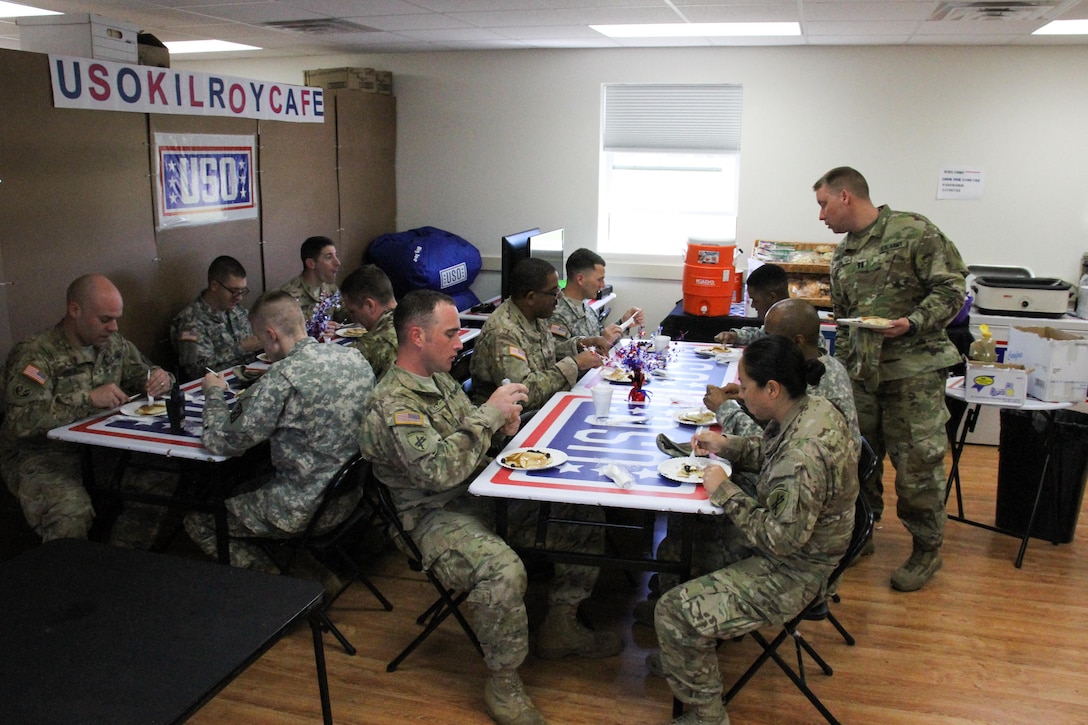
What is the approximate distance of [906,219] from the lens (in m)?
4.02

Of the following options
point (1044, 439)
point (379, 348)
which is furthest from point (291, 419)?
point (1044, 439)

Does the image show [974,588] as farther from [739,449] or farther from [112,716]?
[112,716]

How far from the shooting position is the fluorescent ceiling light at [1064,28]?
541 centimetres

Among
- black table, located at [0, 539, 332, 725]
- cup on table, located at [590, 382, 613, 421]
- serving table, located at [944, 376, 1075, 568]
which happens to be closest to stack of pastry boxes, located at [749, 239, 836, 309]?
serving table, located at [944, 376, 1075, 568]

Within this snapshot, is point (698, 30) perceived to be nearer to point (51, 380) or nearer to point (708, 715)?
point (51, 380)

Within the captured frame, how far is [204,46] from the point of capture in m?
7.30

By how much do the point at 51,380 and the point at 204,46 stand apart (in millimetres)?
4578

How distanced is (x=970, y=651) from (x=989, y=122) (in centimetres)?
448

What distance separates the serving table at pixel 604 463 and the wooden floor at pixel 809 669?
529 millimetres

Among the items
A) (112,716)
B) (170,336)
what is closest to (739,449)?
(112,716)

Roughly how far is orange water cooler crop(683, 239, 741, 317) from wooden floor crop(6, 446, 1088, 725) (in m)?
2.80

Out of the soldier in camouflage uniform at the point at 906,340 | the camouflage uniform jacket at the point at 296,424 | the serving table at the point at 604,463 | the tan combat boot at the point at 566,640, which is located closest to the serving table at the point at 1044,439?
the soldier in camouflage uniform at the point at 906,340

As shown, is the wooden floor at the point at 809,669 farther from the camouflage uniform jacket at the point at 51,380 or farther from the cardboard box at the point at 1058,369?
the camouflage uniform jacket at the point at 51,380

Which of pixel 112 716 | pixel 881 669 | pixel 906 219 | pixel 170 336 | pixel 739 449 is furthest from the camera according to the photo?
pixel 170 336
